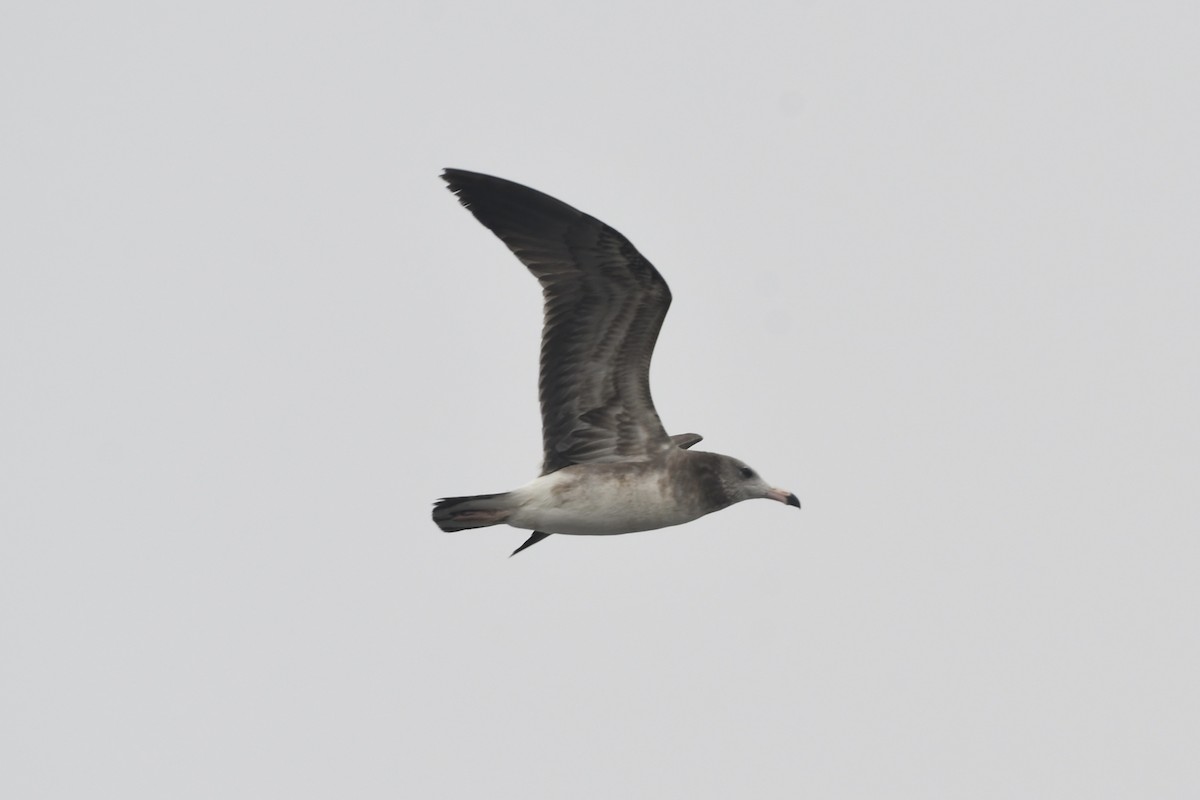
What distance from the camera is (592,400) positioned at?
21.5m

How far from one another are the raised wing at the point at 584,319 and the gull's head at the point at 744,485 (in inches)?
24.2

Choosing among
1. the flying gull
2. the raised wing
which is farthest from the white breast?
the raised wing

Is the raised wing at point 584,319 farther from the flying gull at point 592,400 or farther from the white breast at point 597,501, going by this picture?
the white breast at point 597,501

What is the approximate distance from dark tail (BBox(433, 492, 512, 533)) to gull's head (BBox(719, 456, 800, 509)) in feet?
6.19

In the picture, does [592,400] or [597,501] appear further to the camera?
[592,400]

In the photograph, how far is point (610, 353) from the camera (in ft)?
70.1

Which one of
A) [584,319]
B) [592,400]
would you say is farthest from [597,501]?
[584,319]

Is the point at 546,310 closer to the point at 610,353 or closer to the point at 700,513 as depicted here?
the point at 610,353

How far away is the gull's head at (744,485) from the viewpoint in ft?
70.6

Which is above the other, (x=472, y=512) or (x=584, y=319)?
(x=584, y=319)

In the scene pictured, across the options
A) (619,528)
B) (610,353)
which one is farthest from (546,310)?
(619,528)

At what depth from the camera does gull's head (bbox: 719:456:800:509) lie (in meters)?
21.5

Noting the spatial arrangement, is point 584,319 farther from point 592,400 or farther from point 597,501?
point 597,501

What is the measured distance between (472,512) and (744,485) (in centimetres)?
237
